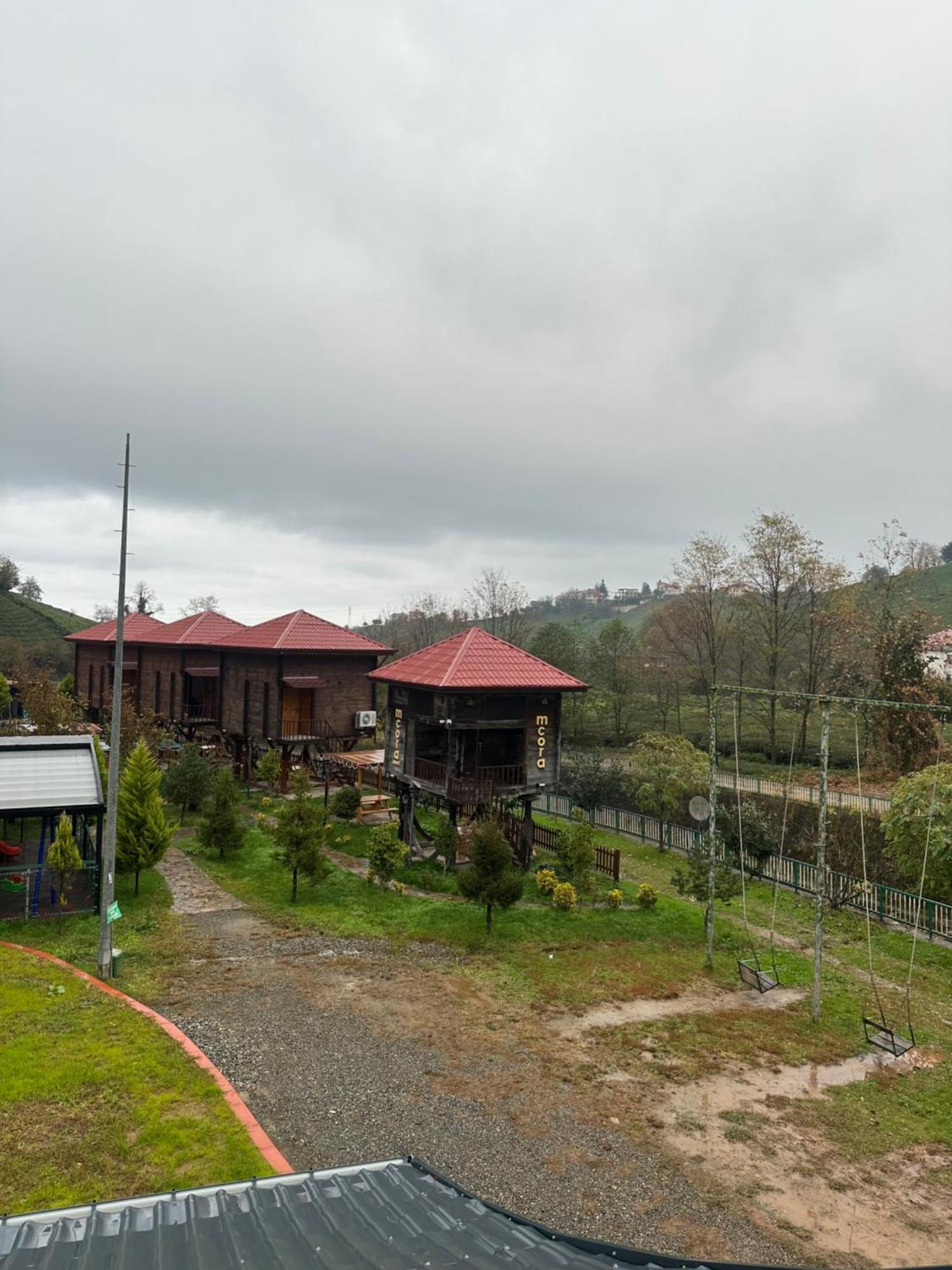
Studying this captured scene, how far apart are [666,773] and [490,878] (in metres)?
13.5

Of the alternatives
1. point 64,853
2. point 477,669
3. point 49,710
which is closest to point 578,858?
point 477,669

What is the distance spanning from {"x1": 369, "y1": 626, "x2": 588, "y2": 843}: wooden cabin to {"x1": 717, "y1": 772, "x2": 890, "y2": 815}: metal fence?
11150mm

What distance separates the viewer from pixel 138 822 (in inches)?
748

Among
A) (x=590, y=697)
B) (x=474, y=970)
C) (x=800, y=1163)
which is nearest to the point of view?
(x=800, y=1163)

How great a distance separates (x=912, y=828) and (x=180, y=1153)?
57.5ft

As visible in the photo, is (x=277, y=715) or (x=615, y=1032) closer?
→ (x=615, y=1032)

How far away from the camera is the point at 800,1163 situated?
→ 9.09 m

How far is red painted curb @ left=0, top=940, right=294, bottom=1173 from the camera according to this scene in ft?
27.8

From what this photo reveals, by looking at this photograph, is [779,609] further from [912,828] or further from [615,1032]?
[615,1032]

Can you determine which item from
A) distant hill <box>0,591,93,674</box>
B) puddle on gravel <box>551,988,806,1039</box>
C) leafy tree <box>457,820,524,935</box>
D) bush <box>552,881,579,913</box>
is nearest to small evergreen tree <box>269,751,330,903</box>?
leafy tree <box>457,820,524,935</box>

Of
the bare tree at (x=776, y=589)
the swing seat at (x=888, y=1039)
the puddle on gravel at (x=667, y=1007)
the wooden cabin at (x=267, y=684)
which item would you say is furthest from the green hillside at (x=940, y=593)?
the swing seat at (x=888, y=1039)

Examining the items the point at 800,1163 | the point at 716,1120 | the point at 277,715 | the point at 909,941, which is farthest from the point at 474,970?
the point at 277,715

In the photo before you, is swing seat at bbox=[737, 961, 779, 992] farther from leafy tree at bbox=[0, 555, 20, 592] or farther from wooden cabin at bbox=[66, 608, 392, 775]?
leafy tree at bbox=[0, 555, 20, 592]

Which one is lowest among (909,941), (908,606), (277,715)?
(909,941)
